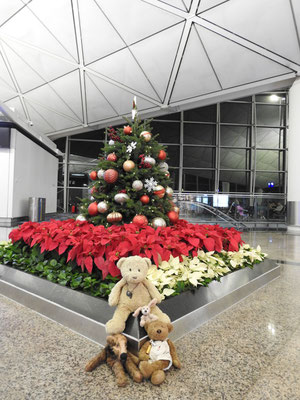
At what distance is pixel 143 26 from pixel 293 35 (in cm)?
545

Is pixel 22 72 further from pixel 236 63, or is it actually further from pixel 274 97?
pixel 274 97

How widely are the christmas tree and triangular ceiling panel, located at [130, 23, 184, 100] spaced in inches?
330

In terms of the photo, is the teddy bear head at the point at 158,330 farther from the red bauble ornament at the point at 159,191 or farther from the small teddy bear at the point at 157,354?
the red bauble ornament at the point at 159,191

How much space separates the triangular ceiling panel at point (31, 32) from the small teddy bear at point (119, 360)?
12.7 m

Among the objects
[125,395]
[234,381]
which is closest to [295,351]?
[234,381]

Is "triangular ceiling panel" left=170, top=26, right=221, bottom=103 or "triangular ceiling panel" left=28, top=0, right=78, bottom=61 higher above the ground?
"triangular ceiling panel" left=28, top=0, right=78, bottom=61

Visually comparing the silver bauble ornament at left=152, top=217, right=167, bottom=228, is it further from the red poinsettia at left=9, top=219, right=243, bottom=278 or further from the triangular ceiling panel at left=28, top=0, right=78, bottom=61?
the triangular ceiling panel at left=28, top=0, right=78, bottom=61

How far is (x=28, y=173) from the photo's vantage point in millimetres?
13000

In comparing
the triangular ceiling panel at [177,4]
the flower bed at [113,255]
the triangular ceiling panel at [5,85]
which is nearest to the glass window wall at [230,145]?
the triangular ceiling panel at [5,85]

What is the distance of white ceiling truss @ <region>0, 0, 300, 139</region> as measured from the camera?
9.94 metres

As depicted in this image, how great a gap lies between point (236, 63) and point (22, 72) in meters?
10.5

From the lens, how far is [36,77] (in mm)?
14414

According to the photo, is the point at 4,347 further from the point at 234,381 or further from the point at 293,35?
the point at 293,35

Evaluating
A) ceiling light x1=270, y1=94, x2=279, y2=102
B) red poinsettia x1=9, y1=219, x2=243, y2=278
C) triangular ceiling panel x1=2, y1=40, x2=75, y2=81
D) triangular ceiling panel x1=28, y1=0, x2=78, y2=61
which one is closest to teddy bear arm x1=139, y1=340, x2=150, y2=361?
red poinsettia x1=9, y1=219, x2=243, y2=278
